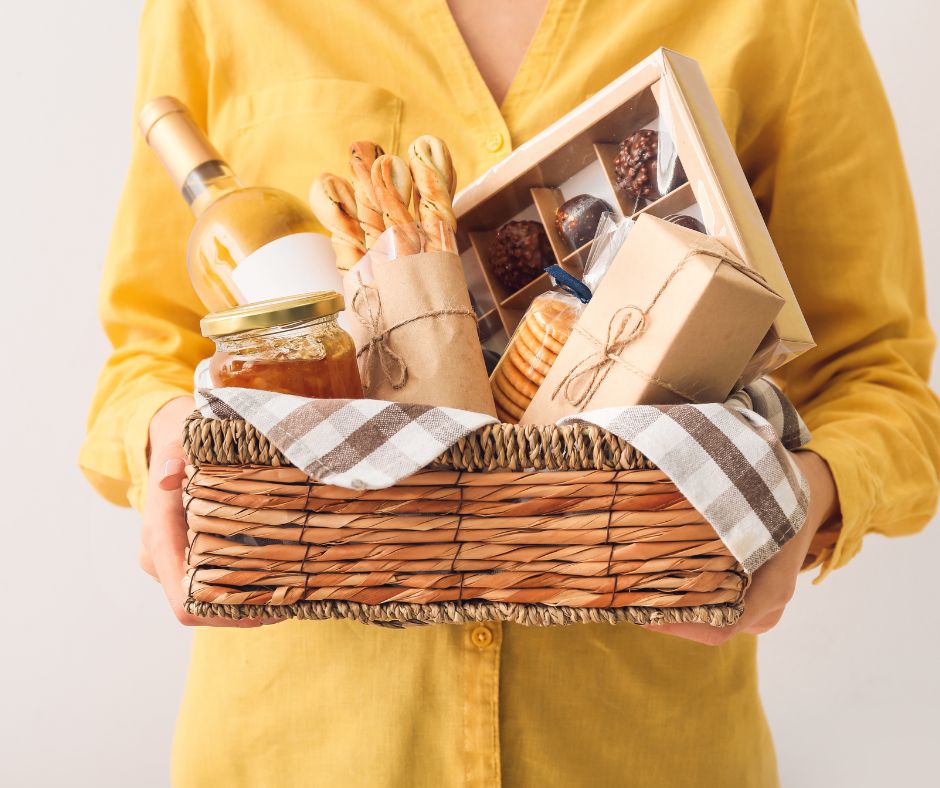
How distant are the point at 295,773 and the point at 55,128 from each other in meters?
1.03

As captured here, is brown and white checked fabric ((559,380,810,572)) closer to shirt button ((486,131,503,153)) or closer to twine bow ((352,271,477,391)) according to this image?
twine bow ((352,271,477,391))

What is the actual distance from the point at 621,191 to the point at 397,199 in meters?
0.20

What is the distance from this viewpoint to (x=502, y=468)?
500 millimetres

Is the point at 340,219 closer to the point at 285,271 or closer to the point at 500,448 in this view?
the point at 285,271

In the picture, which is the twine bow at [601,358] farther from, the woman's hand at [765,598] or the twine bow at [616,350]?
the woman's hand at [765,598]

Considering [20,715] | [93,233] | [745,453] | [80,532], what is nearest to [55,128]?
[93,233]

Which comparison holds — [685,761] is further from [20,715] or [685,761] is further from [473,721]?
[20,715]

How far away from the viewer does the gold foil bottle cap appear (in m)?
0.69

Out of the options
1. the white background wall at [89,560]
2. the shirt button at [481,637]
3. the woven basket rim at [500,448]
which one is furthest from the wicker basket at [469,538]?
the white background wall at [89,560]

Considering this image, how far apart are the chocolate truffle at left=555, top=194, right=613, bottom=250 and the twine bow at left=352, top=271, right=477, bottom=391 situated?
0.51 ft

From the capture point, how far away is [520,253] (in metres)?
0.75

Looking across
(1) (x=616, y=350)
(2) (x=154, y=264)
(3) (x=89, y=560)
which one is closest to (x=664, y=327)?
(1) (x=616, y=350)

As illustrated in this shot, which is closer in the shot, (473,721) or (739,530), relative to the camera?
(739,530)

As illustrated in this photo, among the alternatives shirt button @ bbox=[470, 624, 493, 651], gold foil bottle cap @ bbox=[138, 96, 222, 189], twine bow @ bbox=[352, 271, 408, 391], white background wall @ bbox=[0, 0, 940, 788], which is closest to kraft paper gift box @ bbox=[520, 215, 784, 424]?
twine bow @ bbox=[352, 271, 408, 391]
